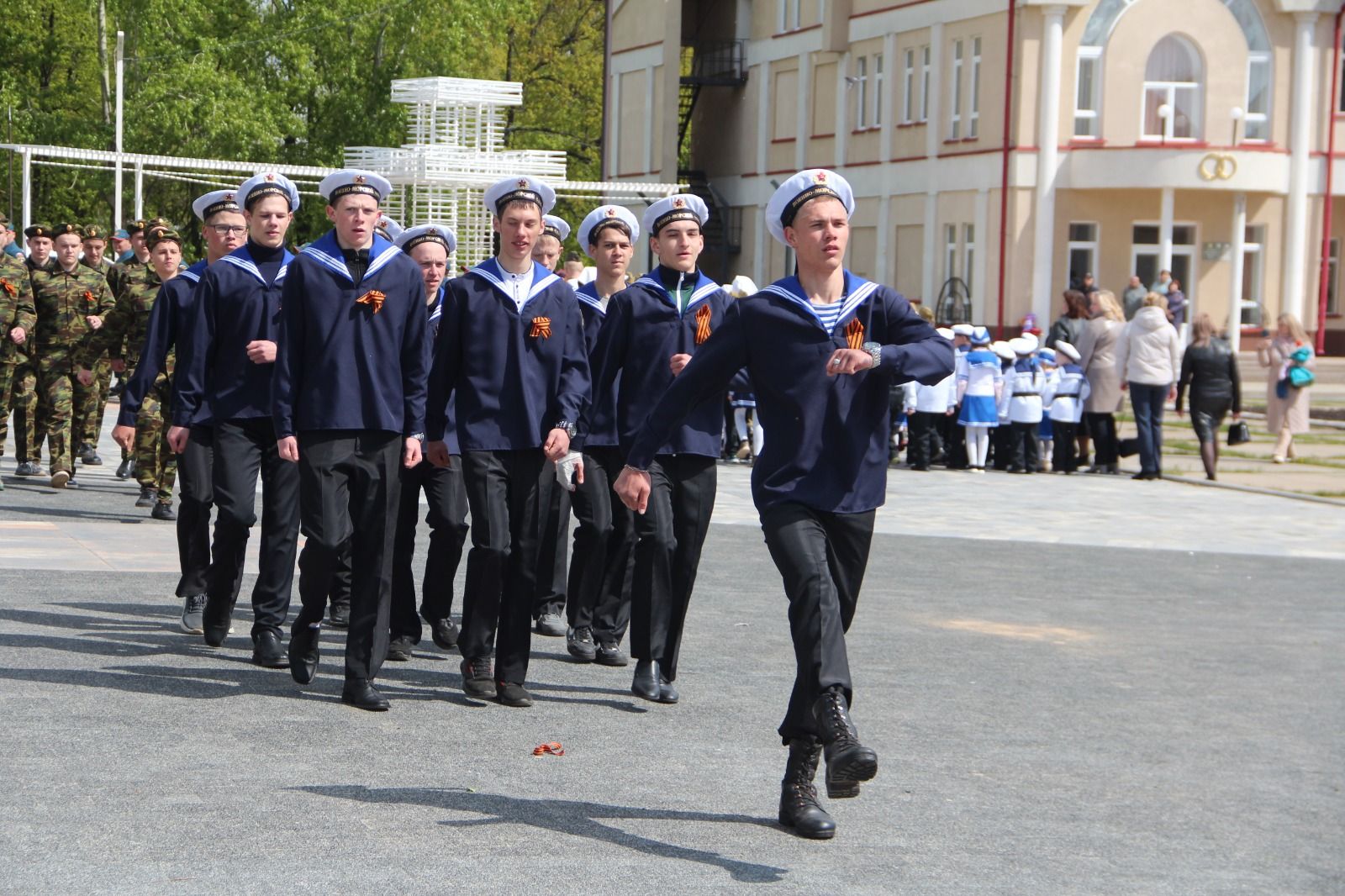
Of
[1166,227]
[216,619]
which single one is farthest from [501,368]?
[1166,227]

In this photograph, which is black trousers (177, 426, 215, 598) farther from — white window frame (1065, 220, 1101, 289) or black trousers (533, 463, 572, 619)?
white window frame (1065, 220, 1101, 289)

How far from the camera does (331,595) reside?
10.7 meters

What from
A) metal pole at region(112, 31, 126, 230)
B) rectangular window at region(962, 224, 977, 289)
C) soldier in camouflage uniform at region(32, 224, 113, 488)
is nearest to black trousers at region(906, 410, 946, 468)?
soldier in camouflage uniform at region(32, 224, 113, 488)

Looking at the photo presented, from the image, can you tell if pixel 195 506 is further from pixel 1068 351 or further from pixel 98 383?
pixel 1068 351

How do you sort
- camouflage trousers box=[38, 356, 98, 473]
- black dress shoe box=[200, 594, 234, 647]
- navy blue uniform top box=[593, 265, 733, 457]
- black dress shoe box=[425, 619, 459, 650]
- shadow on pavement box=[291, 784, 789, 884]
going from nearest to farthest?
shadow on pavement box=[291, 784, 789, 884]
navy blue uniform top box=[593, 265, 733, 457]
black dress shoe box=[200, 594, 234, 647]
black dress shoe box=[425, 619, 459, 650]
camouflage trousers box=[38, 356, 98, 473]

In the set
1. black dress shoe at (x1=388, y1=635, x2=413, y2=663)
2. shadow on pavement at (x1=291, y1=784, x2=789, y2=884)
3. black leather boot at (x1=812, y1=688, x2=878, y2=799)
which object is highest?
black leather boot at (x1=812, y1=688, x2=878, y2=799)

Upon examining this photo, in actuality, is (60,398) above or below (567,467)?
below

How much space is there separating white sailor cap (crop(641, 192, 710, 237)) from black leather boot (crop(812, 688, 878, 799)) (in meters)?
3.33

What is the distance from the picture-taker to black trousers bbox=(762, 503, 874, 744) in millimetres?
6375

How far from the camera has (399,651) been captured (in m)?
9.51

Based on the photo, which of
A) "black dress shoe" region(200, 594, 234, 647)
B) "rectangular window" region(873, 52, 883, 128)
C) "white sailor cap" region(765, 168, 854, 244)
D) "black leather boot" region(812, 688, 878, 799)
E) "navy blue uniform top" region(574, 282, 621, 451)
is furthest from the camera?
"rectangular window" region(873, 52, 883, 128)

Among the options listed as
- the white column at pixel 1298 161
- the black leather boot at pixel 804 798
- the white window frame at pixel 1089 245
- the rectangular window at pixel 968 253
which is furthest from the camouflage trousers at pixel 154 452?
the white column at pixel 1298 161

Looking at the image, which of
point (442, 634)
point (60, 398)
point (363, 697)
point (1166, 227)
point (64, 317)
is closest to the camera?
point (363, 697)

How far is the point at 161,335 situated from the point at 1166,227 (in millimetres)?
33292
